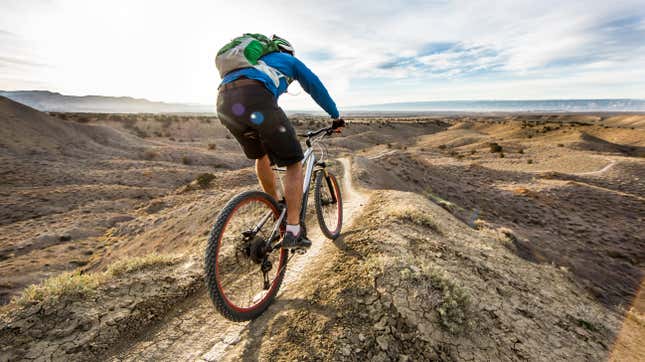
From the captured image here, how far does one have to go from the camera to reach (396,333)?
3434mm

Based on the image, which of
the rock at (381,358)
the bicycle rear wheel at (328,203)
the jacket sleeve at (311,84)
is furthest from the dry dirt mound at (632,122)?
the rock at (381,358)

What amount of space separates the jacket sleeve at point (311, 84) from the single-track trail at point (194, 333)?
275cm

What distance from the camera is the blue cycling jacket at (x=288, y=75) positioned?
138 inches

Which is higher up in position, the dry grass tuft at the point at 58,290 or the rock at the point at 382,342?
the dry grass tuft at the point at 58,290

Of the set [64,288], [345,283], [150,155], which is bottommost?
[150,155]

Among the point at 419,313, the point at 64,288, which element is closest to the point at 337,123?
the point at 419,313

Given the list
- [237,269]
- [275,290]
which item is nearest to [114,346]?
[237,269]

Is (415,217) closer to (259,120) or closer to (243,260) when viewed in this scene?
(243,260)

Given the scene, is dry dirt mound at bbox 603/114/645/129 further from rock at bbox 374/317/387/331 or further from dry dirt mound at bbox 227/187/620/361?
rock at bbox 374/317/387/331

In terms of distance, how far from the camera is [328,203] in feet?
20.4

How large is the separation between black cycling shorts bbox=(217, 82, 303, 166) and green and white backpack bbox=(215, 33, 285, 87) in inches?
9.0

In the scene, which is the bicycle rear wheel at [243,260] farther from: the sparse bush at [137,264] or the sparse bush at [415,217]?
the sparse bush at [415,217]

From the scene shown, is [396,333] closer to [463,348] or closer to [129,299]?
[463,348]

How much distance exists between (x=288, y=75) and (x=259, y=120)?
0.81 metres
